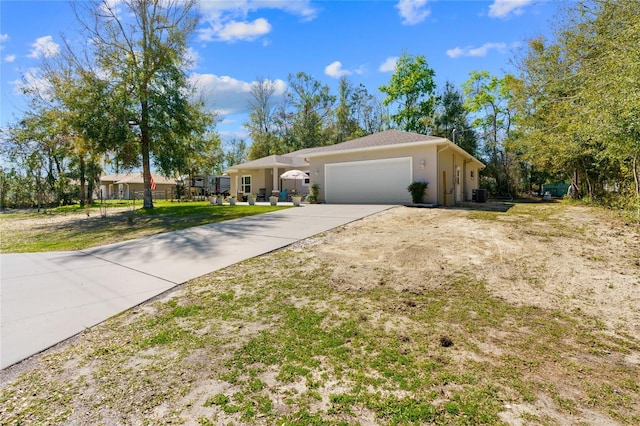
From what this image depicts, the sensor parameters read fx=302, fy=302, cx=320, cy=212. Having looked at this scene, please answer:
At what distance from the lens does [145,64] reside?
581 inches

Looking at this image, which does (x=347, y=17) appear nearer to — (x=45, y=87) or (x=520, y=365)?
(x=520, y=365)

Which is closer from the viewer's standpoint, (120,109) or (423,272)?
(423,272)

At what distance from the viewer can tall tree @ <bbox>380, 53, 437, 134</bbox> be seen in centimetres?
3089

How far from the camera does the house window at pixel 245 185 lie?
23.2m

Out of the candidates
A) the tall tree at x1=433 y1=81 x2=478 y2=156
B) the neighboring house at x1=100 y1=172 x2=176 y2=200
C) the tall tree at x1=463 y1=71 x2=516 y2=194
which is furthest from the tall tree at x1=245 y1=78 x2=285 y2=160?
the tall tree at x1=463 y1=71 x2=516 y2=194

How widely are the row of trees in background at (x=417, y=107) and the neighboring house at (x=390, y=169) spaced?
4.20 meters

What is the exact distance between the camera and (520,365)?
2.57 meters

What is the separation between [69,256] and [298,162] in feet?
53.3

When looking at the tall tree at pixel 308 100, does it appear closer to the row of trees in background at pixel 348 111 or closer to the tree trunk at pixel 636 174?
the row of trees in background at pixel 348 111

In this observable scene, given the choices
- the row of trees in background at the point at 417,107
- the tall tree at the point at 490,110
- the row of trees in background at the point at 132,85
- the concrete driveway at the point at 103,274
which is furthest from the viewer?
the tall tree at the point at 490,110

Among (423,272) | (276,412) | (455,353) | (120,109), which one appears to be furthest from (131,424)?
(120,109)

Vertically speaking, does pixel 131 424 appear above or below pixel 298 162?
below

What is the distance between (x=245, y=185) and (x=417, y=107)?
787 inches

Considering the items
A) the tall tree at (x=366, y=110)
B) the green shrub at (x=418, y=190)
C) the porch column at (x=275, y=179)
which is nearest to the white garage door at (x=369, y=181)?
the green shrub at (x=418, y=190)
